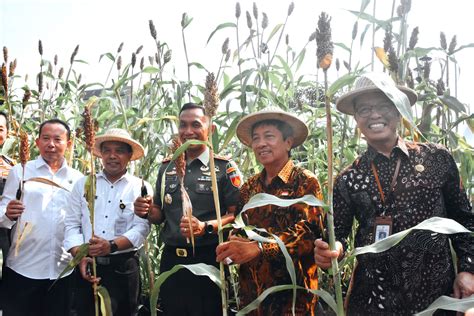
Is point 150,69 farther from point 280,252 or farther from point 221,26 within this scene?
point 280,252

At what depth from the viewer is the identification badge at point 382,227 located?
1429 mm

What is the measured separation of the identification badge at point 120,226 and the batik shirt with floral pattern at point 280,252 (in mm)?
727

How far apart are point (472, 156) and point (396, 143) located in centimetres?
85

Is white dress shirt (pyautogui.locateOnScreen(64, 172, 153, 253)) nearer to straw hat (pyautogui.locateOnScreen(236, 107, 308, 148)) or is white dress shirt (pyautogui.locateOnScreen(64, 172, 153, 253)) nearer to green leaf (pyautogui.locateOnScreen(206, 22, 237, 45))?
straw hat (pyautogui.locateOnScreen(236, 107, 308, 148))

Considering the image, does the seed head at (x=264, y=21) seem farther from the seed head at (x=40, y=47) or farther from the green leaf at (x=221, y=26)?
the seed head at (x=40, y=47)

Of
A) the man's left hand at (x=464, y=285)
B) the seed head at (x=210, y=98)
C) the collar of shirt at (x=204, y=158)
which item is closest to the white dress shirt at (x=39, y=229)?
the collar of shirt at (x=204, y=158)

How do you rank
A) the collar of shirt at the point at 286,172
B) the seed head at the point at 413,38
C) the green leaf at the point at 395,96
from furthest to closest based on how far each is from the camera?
the seed head at the point at 413,38, the collar of shirt at the point at 286,172, the green leaf at the point at 395,96

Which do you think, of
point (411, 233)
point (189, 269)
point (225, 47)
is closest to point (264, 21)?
point (225, 47)

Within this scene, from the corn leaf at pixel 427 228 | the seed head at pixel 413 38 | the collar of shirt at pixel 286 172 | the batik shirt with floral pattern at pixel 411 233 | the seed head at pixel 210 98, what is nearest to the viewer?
the corn leaf at pixel 427 228

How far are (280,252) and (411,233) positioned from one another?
1.40ft

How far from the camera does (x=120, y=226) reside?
2191 mm

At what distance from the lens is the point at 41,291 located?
7.50ft

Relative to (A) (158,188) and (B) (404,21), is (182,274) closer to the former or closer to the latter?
(A) (158,188)

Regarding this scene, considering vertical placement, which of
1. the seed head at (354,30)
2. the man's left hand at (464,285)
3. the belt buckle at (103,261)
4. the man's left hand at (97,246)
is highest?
the seed head at (354,30)
